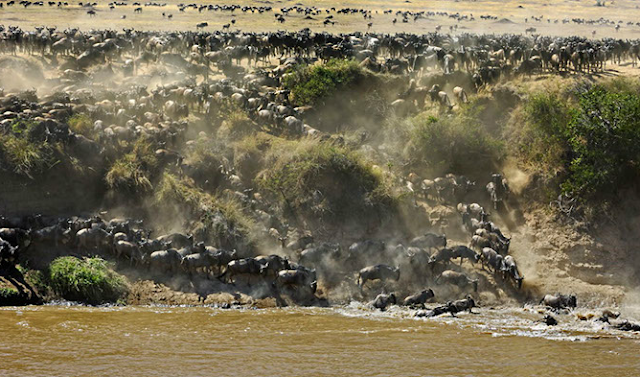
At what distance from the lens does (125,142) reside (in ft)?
69.5

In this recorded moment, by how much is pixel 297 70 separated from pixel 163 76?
5003mm

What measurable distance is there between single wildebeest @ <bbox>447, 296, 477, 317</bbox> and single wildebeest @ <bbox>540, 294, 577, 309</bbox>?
173 cm

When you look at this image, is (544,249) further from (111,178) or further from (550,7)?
(550,7)

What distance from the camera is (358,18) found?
2044 inches

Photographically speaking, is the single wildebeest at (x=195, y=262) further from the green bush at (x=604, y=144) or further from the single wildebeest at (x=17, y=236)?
the green bush at (x=604, y=144)

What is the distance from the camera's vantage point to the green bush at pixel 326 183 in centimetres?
2023

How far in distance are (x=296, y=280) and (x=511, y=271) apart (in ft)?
16.9

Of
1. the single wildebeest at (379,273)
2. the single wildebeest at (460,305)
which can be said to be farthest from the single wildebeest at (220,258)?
the single wildebeest at (460,305)

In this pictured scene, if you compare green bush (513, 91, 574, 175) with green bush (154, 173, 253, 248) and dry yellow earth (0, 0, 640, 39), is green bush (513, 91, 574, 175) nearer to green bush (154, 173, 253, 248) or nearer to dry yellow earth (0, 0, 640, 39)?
green bush (154, 173, 253, 248)

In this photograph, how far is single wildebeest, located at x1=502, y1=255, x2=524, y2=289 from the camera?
59.0 feet

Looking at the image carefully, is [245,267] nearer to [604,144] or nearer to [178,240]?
[178,240]

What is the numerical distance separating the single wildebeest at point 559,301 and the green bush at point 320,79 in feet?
34.1

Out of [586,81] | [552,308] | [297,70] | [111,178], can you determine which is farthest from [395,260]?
[586,81]

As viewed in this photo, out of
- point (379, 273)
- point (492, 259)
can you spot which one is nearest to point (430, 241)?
point (492, 259)
